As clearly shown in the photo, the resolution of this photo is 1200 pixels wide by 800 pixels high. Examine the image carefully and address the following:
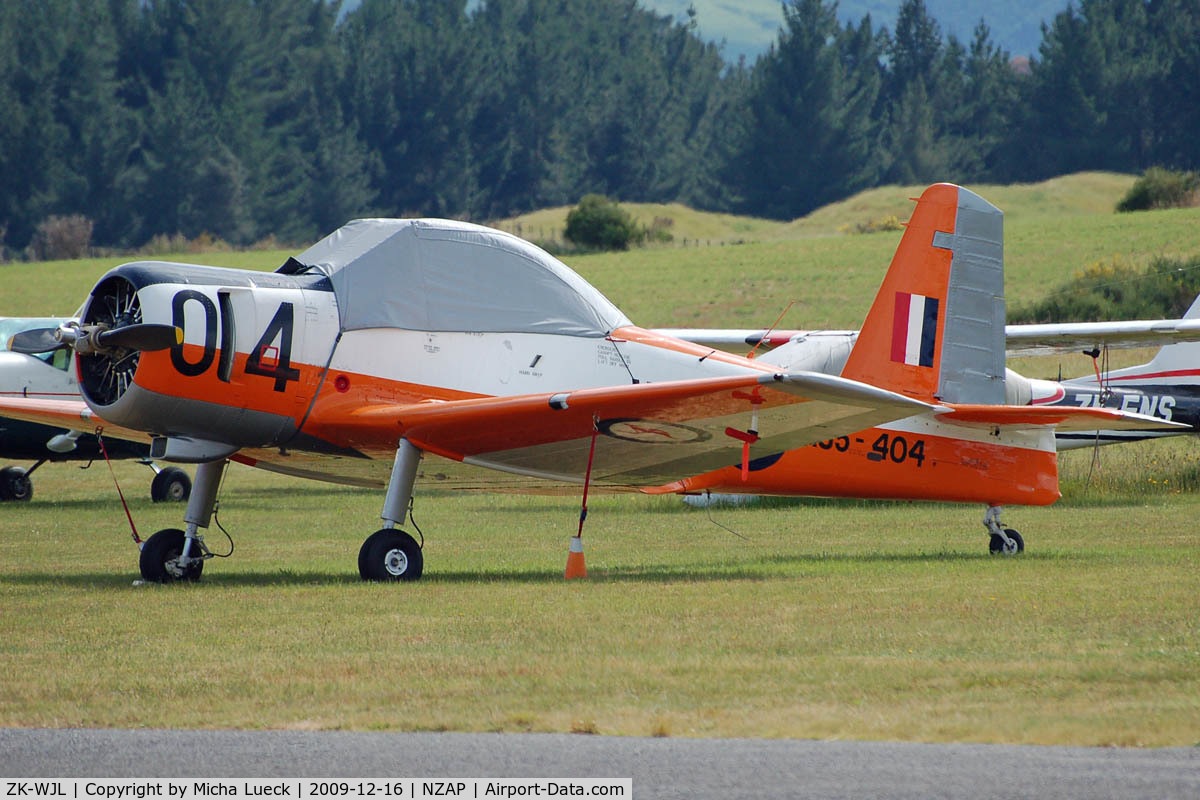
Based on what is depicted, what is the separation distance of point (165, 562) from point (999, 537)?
23.2ft

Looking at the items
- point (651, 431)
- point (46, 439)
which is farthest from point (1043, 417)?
point (46, 439)

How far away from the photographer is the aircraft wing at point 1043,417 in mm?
10406

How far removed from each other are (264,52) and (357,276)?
88.0 metres

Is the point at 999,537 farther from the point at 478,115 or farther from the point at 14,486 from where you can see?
the point at 478,115

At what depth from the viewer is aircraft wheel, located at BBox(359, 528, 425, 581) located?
35.8ft

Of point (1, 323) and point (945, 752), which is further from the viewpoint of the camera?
point (1, 323)

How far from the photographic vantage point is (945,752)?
209 inches

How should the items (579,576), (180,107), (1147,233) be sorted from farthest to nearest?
(180,107)
(1147,233)
(579,576)

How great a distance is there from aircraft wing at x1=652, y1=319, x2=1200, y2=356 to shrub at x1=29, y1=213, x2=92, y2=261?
64.1m

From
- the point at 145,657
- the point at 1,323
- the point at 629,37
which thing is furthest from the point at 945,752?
the point at 629,37

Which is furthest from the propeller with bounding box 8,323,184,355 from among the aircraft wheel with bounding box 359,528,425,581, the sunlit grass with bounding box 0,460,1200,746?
the aircraft wheel with bounding box 359,528,425,581

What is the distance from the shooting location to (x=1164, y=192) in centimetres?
7394

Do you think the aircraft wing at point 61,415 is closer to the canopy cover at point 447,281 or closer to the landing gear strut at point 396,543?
the canopy cover at point 447,281

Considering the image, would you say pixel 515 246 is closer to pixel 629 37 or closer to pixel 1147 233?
pixel 1147 233
